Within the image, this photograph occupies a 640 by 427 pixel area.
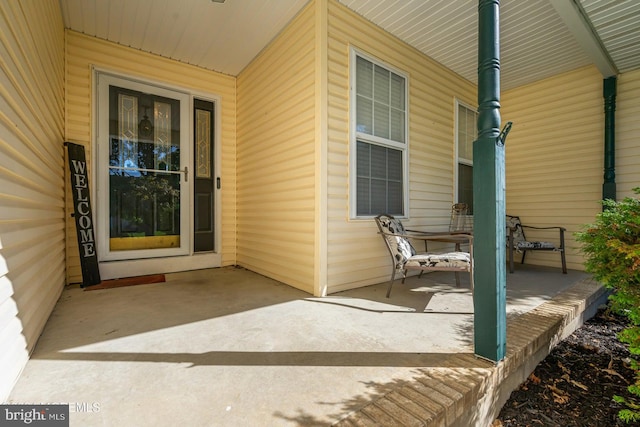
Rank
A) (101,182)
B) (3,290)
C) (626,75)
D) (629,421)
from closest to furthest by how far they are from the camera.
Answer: (3,290)
(629,421)
(101,182)
(626,75)

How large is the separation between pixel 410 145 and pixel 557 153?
2.75m

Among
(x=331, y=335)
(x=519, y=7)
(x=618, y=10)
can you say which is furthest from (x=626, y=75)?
(x=331, y=335)

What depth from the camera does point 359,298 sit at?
114 inches

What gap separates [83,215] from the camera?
132 inches

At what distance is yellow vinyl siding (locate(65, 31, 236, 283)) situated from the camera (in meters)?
3.45

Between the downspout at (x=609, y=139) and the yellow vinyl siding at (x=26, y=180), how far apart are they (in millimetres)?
6241

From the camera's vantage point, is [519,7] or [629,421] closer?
[629,421]

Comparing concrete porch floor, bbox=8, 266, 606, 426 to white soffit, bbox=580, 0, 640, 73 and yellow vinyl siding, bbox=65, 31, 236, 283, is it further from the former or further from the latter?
white soffit, bbox=580, 0, 640, 73

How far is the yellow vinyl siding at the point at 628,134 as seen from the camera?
4.11 m

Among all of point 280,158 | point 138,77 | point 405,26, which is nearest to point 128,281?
point 280,158

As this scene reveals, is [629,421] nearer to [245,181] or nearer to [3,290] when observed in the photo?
[3,290]

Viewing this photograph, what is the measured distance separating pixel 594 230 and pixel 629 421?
1.13 meters

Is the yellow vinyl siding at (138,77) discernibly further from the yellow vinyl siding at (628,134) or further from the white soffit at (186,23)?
the yellow vinyl siding at (628,134)

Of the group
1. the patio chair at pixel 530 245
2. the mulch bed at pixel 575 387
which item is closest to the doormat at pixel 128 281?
the mulch bed at pixel 575 387
